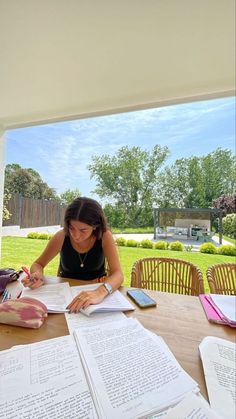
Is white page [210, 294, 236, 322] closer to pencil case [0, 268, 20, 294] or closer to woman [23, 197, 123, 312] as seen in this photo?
woman [23, 197, 123, 312]

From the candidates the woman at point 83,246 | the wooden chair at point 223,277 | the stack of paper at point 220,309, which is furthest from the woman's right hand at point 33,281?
the wooden chair at point 223,277

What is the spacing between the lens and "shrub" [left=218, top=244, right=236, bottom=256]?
7.27 ft

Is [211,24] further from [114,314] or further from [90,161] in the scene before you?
[114,314]

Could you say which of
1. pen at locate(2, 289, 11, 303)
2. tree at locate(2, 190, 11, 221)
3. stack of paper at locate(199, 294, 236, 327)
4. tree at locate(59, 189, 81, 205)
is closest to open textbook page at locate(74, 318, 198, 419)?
stack of paper at locate(199, 294, 236, 327)

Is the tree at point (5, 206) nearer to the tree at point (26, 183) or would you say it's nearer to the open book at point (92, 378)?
the tree at point (26, 183)

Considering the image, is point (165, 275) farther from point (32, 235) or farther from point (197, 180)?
point (32, 235)

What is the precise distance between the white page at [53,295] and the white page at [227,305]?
59cm

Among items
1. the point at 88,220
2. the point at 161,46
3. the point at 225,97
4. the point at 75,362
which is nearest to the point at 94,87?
the point at 161,46

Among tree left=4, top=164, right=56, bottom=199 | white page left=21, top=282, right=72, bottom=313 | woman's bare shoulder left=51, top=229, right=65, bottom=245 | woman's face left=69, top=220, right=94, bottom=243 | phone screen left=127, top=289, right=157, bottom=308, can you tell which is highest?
tree left=4, top=164, right=56, bottom=199

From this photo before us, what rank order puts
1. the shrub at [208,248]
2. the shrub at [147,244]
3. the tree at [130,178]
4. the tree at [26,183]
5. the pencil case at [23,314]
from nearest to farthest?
the pencil case at [23,314], the shrub at [208,248], the tree at [130,178], the shrub at [147,244], the tree at [26,183]

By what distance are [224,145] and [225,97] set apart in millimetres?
418

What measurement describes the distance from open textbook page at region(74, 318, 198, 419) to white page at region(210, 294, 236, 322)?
306 millimetres

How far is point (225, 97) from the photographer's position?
1.89 m

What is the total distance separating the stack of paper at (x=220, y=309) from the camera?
795 mm
